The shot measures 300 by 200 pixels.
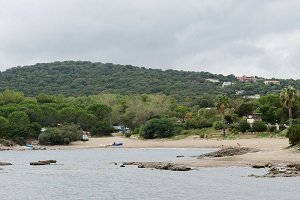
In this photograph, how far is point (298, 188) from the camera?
137 feet

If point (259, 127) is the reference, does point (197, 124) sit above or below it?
above

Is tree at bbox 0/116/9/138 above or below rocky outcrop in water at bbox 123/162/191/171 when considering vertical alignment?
above

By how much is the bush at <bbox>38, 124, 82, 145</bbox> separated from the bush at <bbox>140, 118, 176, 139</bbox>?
14.6 meters

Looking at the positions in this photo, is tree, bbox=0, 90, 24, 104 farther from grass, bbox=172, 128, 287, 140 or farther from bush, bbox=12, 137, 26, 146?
grass, bbox=172, 128, 287, 140

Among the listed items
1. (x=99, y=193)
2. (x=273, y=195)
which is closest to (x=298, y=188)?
(x=273, y=195)

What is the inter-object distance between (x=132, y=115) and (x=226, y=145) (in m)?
62.5

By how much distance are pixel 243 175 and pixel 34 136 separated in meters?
85.1

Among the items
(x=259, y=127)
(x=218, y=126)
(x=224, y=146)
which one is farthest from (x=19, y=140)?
(x=224, y=146)

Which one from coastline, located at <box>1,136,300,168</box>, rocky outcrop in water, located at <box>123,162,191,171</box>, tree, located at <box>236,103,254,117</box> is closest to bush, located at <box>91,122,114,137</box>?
coastline, located at <box>1,136,300,168</box>

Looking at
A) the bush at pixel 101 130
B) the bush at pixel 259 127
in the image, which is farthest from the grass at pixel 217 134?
the bush at pixel 101 130

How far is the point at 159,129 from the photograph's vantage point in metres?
120

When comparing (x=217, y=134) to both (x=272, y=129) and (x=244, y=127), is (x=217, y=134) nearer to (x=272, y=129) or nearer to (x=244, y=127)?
(x=244, y=127)

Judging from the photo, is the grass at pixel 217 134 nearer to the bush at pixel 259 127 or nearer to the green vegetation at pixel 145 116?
the green vegetation at pixel 145 116

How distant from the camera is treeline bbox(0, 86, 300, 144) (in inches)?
4732
